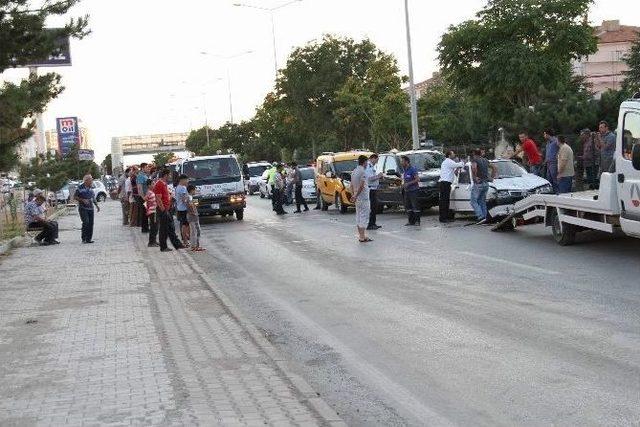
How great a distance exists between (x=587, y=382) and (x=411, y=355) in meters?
1.74

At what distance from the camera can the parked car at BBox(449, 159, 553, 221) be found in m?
21.4

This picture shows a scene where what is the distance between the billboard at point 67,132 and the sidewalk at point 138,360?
47.4 meters

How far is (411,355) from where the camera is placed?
8086 mm

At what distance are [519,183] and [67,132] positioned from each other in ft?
152

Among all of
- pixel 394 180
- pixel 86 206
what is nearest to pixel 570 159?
pixel 394 180

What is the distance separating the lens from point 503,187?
2152 cm

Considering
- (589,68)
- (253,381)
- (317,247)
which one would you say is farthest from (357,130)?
(589,68)

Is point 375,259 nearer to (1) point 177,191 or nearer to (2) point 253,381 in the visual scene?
(1) point 177,191

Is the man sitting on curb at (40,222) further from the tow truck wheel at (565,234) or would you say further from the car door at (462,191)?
the tow truck wheel at (565,234)

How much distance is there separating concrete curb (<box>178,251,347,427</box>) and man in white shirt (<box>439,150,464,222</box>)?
10868mm

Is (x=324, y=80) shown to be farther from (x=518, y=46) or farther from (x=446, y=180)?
(x=446, y=180)

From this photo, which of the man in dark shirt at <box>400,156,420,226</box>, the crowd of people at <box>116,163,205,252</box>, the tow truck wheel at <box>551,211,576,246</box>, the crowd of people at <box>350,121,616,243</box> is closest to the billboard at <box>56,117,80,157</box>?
the crowd of people at <box>116,163,205,252</box>

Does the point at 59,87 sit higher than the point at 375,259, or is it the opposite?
the point at 59,87

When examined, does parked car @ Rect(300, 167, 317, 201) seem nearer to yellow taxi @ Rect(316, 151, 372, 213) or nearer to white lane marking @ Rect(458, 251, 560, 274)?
yellow taxi @ Rect(316, 151, 372, 213)
